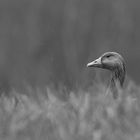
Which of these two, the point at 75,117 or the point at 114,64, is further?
the point at 114,64

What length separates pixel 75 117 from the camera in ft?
19.1

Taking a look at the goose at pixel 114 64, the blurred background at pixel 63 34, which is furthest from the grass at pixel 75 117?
the blurred background at pixel 63 34

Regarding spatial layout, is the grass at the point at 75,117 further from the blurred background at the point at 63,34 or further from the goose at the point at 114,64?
the blurred background at the point at 63,34

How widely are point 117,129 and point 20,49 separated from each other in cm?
1343

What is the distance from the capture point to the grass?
542cm

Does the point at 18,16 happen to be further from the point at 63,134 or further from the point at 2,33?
the point at 63,134

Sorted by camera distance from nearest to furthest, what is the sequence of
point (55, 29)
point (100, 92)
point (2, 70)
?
point (100, 92) → point (2, 70) → point (55, 29)

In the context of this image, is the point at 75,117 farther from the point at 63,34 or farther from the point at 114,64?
the point at 63,34

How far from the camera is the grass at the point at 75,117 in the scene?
542 cm

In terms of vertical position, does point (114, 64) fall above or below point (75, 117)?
below

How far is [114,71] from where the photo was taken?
29.3 feet

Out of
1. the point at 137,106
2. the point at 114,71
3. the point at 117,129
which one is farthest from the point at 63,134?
the point at 114,71

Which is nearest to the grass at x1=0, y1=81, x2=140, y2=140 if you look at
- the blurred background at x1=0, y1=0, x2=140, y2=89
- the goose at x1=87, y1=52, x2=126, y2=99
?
the goose at x1=87, y1=52, x2=126, y2=99

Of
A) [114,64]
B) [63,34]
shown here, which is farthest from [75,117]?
[63,34]
